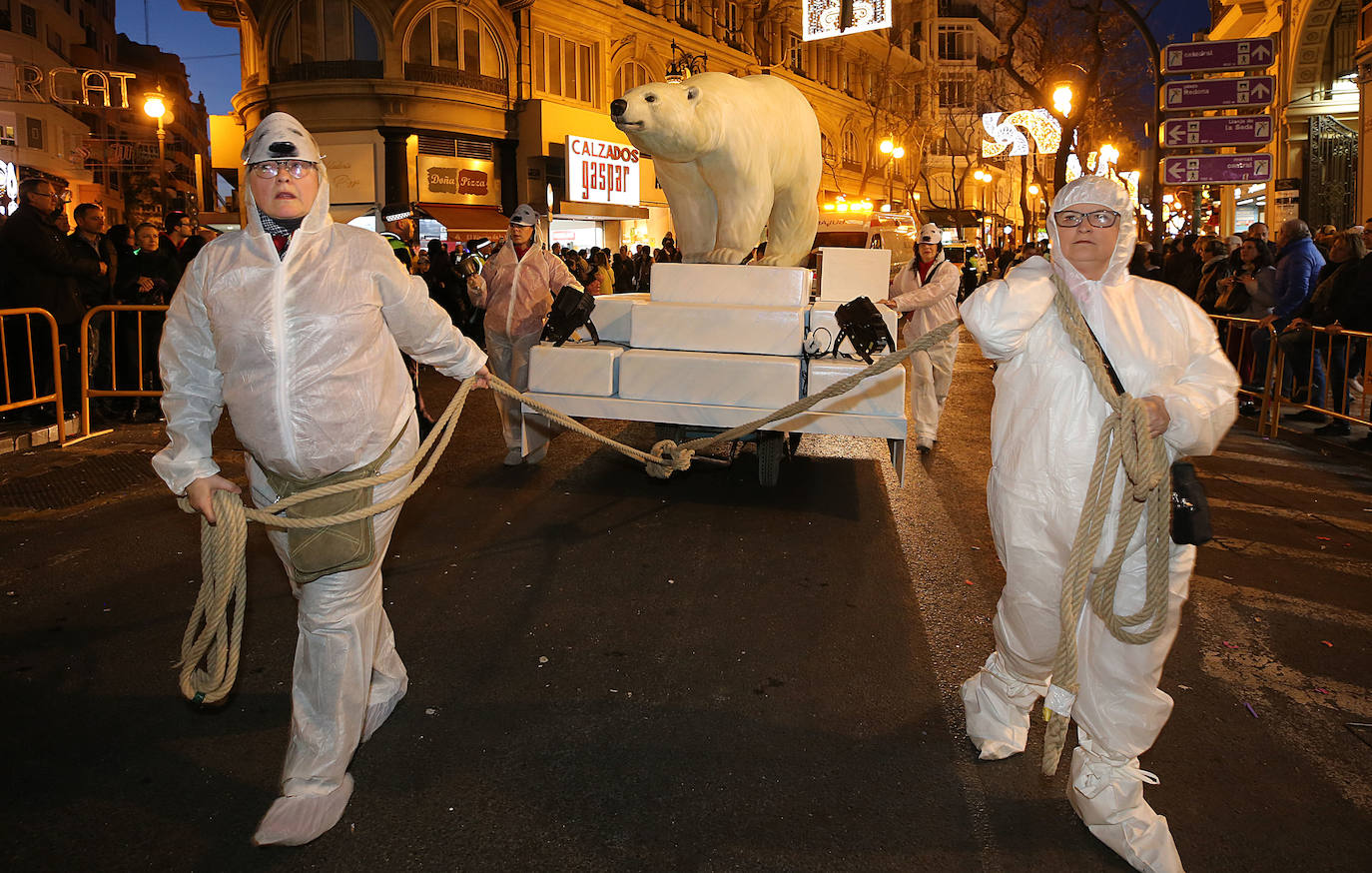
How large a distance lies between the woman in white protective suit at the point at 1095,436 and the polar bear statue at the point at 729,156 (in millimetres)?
3893

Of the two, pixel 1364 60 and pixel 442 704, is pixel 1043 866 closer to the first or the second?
pixel 442 704

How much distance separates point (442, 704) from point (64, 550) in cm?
317

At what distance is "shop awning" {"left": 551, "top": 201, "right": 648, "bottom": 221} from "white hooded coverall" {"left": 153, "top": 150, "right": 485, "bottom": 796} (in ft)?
84.4

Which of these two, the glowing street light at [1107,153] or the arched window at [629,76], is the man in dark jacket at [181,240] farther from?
the glowing street light at [1107,153]

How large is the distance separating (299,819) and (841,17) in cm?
1891

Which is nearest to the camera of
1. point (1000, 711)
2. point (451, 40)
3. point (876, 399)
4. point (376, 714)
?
point (1000, 711)

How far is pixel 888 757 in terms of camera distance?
332 cm

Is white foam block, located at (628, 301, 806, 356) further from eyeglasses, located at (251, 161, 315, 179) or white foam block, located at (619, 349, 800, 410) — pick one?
eyeglasses, located at (251, 161, 315, 179)

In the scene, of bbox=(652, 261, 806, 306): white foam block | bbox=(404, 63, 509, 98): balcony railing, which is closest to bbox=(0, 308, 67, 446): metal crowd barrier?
bbox=(652, 261, 806, 306): white foam block

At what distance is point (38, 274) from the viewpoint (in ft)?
28.7

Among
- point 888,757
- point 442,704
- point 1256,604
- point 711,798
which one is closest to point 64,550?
point 442,704

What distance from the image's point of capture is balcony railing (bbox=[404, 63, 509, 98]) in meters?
26.2

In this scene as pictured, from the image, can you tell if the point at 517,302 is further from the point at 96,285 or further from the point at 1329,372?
the point at 1329,372

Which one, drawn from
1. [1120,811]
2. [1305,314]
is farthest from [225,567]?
[1305,314]
